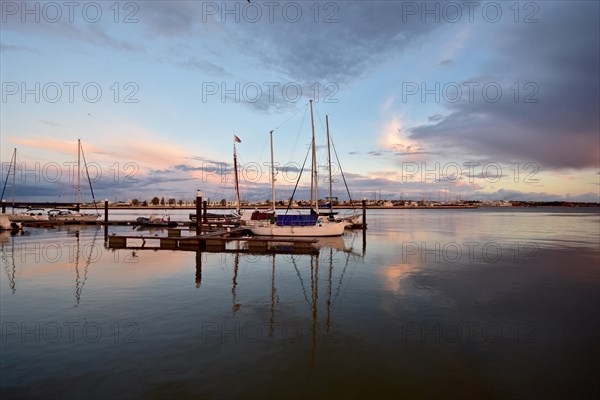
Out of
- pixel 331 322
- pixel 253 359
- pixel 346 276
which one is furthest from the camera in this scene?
pixel 346 276

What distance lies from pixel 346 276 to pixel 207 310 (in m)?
8.90

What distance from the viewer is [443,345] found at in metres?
9.69

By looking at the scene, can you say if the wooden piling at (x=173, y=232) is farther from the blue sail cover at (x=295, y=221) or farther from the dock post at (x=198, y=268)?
the blue sail cover at (x=295, y=221)

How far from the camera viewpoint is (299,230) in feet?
121

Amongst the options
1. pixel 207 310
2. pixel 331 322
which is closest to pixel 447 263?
pixel 331 322

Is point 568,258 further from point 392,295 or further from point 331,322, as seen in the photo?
point 331,322

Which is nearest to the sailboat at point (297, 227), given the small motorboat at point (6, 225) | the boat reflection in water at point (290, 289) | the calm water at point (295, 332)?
the boat reflection in water at point (290, 289)

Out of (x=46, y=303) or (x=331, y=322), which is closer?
(x=331, y=322)

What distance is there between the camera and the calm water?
7508 mm

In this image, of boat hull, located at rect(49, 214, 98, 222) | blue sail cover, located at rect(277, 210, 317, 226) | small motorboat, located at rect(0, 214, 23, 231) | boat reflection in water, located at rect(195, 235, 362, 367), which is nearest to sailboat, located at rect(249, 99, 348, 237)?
blue sail cover, located at rect(277, 210, 317, 226)

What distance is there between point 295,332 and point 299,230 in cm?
2643

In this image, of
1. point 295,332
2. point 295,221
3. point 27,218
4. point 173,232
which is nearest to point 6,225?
point 27,218

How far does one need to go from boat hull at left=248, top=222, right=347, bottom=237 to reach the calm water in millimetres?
16036

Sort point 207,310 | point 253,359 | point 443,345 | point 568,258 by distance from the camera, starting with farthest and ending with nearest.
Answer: point 568,258 < point 207,310 < point 443,345 < point 253,359
